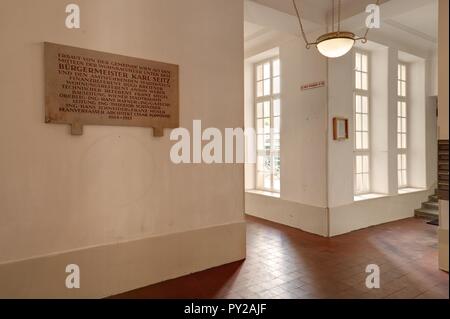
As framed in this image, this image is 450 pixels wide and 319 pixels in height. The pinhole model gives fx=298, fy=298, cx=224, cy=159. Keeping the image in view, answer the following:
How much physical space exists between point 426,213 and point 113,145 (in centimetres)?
570

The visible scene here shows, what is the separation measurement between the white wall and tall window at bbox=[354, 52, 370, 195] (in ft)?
9.68

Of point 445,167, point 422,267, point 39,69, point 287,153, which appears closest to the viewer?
point 445,167

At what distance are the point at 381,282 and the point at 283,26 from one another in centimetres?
356

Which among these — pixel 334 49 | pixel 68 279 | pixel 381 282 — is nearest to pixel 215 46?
pixel 334 49

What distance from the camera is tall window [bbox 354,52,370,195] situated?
5430 millimetres

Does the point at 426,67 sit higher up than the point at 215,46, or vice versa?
the point at 426,67

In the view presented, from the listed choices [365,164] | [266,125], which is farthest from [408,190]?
[266,125]

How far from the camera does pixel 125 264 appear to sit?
2723 millimetres

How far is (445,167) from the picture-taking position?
0.87m

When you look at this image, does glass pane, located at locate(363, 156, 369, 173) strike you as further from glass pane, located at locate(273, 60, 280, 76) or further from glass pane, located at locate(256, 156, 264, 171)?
glass pane, located at locate(273, 60, 280, 76)

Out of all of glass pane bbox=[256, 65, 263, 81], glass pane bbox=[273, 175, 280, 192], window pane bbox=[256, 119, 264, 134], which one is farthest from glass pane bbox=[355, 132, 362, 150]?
glass pane bbox=[256, 65, 263, 81]
